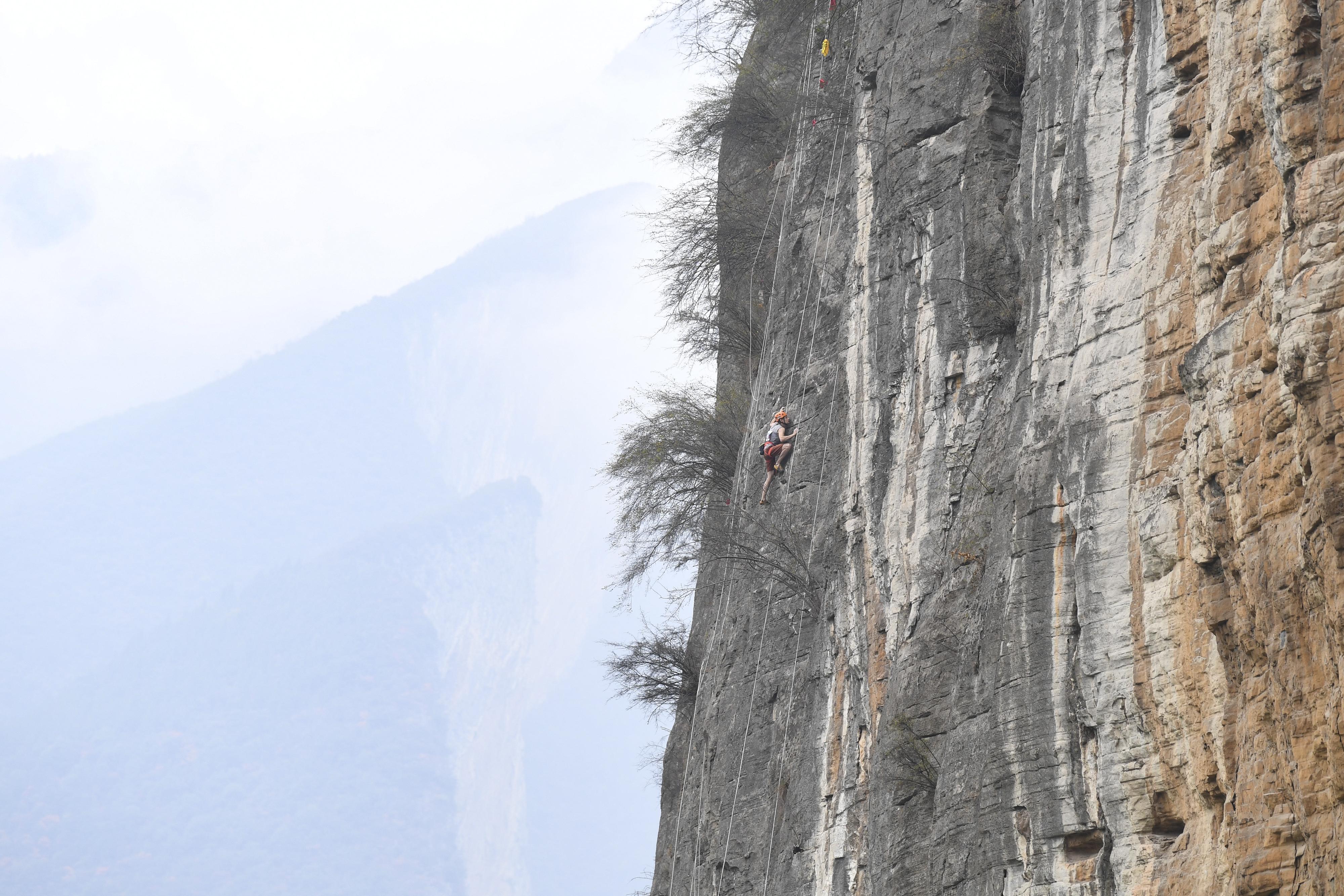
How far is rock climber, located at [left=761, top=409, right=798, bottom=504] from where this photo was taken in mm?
15086

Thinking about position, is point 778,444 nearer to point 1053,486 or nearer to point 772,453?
point 772,453

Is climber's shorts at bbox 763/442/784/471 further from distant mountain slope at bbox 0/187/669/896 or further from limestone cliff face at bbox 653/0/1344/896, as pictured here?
distant mountain slope at bbox 0/187/669/896

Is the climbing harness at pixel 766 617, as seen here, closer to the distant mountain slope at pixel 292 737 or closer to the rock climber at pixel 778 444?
the rock climber at pixel 778 444

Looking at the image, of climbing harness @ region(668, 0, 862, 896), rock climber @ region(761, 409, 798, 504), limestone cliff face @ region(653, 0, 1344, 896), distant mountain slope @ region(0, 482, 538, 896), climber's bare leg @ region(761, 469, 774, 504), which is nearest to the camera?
limestone cliff face @ region(653, 0, 1344, 896)

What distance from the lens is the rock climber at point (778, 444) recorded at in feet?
49.5

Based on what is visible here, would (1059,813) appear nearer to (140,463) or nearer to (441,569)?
(441,569)

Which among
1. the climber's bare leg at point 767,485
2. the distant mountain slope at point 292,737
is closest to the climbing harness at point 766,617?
the climber's bare leg at point 767,485

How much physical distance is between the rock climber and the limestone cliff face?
0.26 meters

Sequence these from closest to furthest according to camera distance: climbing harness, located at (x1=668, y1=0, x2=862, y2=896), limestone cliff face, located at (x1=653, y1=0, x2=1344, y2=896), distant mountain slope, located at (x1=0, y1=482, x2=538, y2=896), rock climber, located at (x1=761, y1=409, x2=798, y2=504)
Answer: limestone cliff face, located at (x1=653, y1=0, x2=1344, y2=896)
climbing harness, located at (x1=668, y1=0, x2=862, y2=896)
rock climber, located at (x1=761, y1=409, x2=798, y2=504)
distant mountain slope, located at (x1=0, y1=482, x2=538, y2=896)

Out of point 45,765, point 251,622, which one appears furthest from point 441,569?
point 45,765

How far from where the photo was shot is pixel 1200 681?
23.6 ft

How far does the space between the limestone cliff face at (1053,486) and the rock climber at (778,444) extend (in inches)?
10.4

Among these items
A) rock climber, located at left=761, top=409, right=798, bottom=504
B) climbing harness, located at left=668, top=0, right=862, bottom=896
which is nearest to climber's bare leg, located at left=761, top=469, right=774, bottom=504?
rock climber, located at left=761, top=409, right=798, bottom=504

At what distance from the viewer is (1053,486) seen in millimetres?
8953
